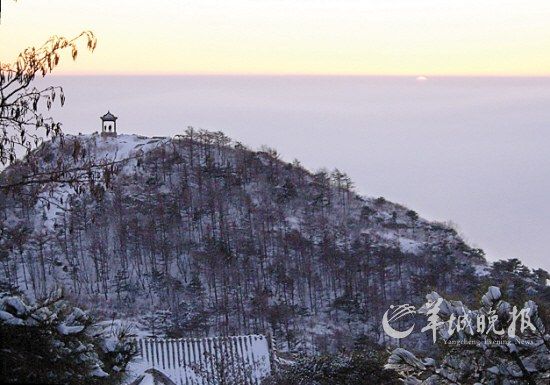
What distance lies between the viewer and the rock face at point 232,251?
21594mm

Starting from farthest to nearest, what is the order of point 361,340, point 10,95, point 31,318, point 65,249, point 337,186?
point 337,186
point 65,249
point 361,340
point 10,95
point 31,318

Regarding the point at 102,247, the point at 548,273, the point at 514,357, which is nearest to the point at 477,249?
the point at 548,273

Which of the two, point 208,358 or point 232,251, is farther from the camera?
point 232,251

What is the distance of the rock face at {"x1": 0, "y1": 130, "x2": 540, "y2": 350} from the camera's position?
70.8 ft

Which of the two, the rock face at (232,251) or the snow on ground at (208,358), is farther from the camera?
the rock face at (232,251)

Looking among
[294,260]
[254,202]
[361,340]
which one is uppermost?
[254,202]

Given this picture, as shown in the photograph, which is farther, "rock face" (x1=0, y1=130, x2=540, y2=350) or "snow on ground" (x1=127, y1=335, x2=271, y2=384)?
"rock face" (x1=0, y1=130, x2=540, y2=350)

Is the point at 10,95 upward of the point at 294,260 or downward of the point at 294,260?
upward

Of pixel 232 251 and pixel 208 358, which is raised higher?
pixel 208 358

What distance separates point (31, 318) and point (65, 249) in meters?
20.2

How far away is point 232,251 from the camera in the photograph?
24.2 m

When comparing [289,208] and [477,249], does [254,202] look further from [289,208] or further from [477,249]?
[477,249]

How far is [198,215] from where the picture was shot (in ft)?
83.9

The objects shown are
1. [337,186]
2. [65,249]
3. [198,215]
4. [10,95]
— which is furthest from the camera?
[337,186]
